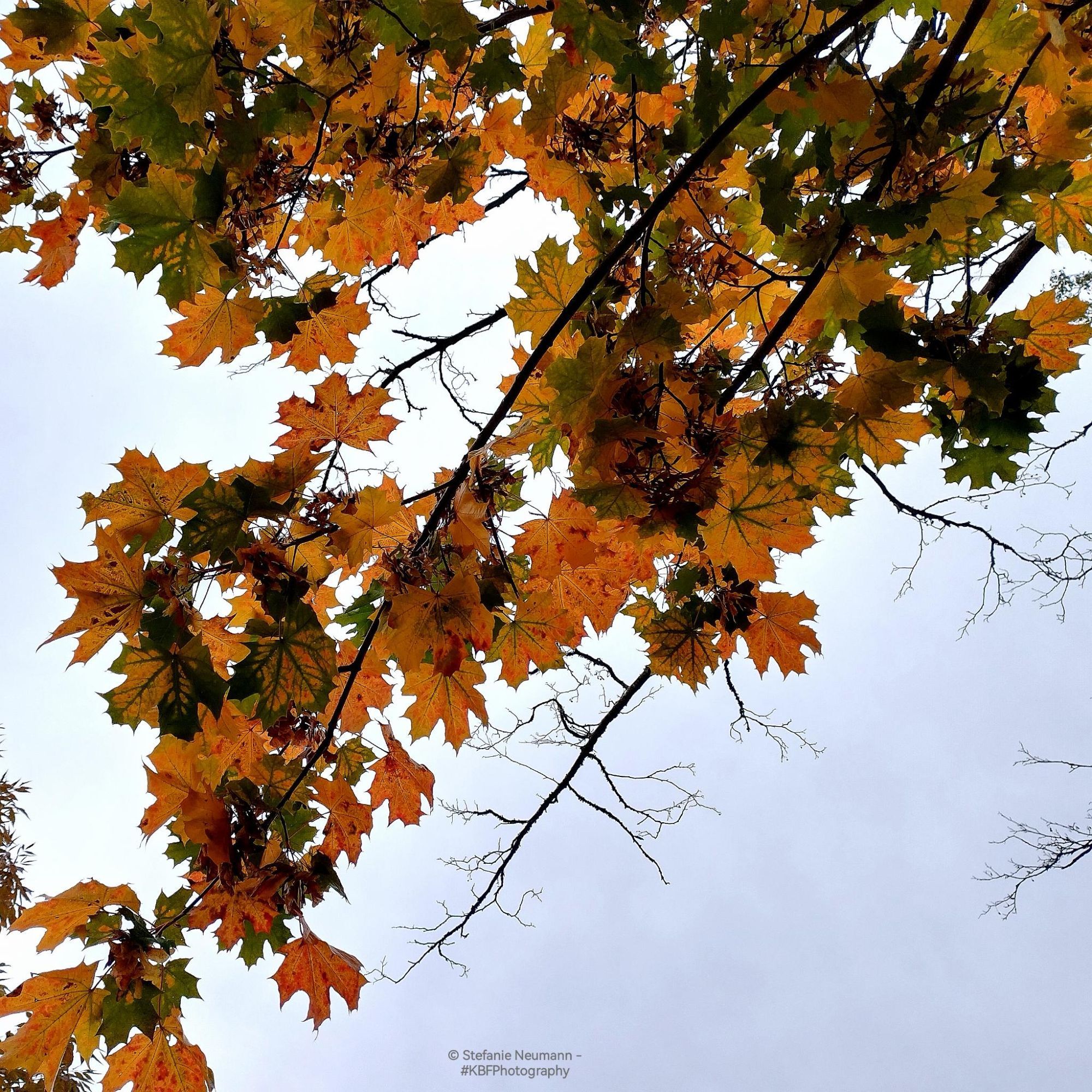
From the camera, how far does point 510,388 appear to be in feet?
5.04

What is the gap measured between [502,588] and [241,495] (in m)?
0.44

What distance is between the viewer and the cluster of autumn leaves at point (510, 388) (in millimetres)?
1212

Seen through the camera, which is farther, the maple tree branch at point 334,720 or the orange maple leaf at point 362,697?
the orange maple leaf at point 362,697

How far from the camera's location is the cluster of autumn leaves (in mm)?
1212

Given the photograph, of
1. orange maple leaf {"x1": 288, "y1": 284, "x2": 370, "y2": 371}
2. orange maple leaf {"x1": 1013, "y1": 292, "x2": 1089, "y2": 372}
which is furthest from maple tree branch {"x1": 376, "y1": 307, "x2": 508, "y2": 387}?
orange maple leaf {"x1": 1013, "y1": 292, "x2": 1089, "y2": 372}

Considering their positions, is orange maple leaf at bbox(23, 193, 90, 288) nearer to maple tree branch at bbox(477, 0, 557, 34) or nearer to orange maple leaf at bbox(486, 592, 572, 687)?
maple tree branch at bbox(477, 0, 557, 34)

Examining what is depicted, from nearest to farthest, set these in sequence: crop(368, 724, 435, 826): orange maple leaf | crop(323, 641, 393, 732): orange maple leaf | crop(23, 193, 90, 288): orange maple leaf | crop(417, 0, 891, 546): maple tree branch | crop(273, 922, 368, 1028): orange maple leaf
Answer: crop(417, 0, 891, 546): maple tree branch < crop(273, 922, 368, 1028): orange maple leaf < crop(323, 641, 393, 732): orange maple leaf < crop(368, 724, 435, 826): orange maple leaf < crop(23, 193, 90, 288): orange maple leaf

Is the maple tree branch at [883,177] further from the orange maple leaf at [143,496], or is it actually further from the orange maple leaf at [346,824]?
the orange maple leaf at [346,824]

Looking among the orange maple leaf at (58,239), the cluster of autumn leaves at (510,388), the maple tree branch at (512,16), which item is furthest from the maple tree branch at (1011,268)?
the orange maple leaf at (58,239)

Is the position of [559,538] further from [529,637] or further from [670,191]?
[670,191]

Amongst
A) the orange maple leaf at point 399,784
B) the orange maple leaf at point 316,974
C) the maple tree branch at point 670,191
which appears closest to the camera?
the maple tree branch at point 670,191

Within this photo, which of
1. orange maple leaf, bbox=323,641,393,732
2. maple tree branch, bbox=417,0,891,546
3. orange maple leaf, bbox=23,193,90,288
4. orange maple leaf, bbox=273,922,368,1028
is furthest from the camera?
orange maple leaf, bbox=23,193,90,288

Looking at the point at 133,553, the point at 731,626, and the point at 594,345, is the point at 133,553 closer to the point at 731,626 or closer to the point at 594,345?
the point at 594,345

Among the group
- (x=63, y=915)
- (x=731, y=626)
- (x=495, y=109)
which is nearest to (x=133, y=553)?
(x=63, y=915)
